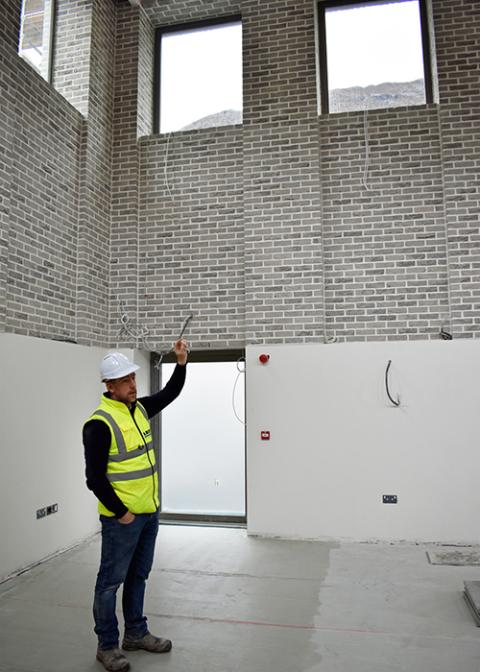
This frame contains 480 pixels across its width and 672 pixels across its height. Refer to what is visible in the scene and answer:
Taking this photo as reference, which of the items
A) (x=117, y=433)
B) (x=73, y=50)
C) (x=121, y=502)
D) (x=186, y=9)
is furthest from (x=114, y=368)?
(x=186, y=9)

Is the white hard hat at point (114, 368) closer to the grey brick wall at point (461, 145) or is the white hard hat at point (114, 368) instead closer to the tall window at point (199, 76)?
the grey brick wall at point (461, 145)

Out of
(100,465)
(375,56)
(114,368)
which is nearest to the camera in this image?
(100,465)

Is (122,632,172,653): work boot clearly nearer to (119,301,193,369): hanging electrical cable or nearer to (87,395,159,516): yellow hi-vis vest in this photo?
(87,395,159,516): yellow hi-vis vest

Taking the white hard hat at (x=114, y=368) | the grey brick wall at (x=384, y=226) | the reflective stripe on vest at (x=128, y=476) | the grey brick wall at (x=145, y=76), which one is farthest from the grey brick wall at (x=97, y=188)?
the reflective stripe on vest at (x=128, y=476)

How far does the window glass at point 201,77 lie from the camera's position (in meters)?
6.30

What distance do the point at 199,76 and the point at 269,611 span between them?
19.1 feet

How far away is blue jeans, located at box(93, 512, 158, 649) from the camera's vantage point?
104 inches

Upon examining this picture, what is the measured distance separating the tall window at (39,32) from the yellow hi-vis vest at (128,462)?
468cm

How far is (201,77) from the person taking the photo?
21.1 ft

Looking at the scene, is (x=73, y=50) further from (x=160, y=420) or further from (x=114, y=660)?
(x=114, y=660)

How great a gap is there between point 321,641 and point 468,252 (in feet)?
12.5

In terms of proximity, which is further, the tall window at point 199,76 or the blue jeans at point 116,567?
the tall window at point 199,76

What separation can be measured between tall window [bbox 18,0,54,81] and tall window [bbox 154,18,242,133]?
132 centimetres

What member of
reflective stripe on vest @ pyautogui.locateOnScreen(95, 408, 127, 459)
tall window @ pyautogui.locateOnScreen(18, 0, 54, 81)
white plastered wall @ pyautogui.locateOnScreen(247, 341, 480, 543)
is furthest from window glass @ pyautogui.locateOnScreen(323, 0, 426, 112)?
reflective stripe on vest @ pyautogui.locateOnScreen(95, 408, 127, 459)
